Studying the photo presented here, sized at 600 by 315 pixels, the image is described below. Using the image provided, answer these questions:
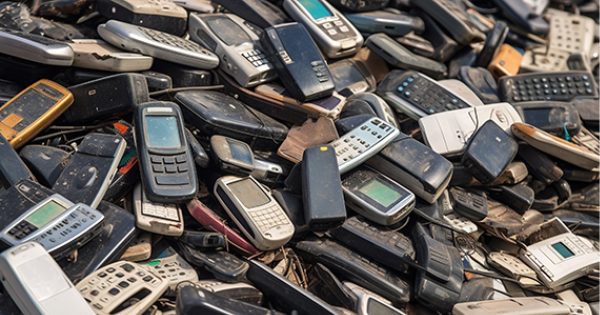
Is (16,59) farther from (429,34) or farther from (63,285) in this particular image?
(429,34)

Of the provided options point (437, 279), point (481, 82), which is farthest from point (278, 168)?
point (481, 82)

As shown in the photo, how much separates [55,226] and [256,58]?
1677mm

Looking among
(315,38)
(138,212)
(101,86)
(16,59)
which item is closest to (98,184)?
(138,212)

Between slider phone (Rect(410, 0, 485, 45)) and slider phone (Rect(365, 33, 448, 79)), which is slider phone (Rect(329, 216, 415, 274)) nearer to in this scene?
slider phone (Rect(365, 33, 448, 79))

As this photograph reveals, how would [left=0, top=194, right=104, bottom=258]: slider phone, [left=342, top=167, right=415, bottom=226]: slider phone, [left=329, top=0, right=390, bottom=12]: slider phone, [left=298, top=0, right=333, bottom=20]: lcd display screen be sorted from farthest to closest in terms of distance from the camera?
[left=329, top=0, right=390, bottom=12]: slider phone, [left=298, top=0, right=333, bottom=20]: lcd display screen, [left=342, top=167, right=415, bottom=226]: slider phone, [left=0, top=194, right=104, bottom=258]: slider phone

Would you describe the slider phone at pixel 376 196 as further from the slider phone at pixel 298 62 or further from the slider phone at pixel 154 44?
the slider phone at pixel 154 44

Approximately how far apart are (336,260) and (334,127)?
88 centimetres

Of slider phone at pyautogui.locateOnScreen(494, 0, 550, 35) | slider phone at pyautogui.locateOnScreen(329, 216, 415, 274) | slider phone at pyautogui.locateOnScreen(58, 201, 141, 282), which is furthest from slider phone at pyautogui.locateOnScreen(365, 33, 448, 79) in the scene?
slider phone at pyautogui.locateOnScreen(58, 201, 141, 282)

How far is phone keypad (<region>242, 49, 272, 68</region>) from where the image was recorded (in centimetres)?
461

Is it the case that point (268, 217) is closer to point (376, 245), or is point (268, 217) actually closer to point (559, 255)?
point (376, 245)

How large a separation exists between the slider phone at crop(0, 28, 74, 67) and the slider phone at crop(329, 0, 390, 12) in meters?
1.95

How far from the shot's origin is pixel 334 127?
4.43m

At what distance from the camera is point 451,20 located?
5520 mm

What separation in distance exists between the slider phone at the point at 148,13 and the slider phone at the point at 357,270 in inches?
64.1
